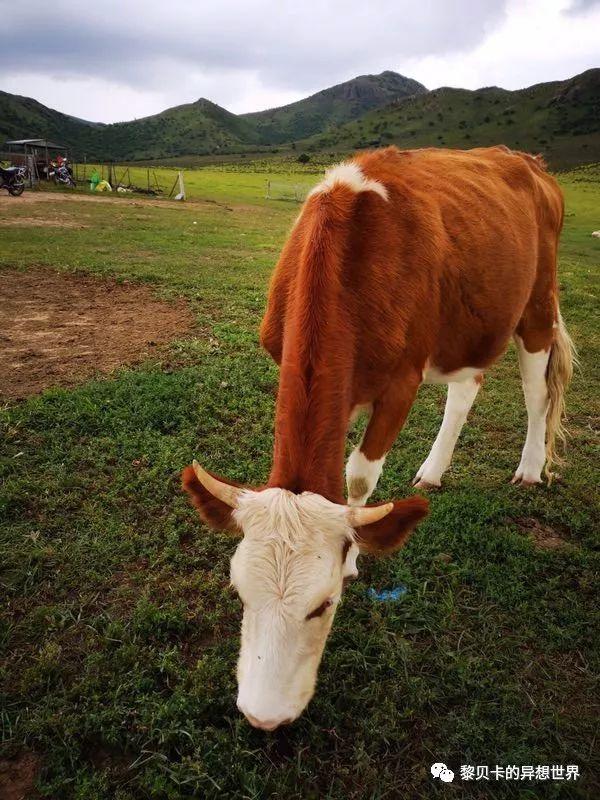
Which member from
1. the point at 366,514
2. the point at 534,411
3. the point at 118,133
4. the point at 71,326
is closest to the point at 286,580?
the point at 366,514

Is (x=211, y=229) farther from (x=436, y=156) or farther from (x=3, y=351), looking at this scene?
(x=436, y=156)

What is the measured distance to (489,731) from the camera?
2479mm

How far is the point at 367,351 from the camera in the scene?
2.65 m

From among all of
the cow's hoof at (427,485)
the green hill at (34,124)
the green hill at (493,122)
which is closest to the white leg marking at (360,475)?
the cow's hoof at (427,485)

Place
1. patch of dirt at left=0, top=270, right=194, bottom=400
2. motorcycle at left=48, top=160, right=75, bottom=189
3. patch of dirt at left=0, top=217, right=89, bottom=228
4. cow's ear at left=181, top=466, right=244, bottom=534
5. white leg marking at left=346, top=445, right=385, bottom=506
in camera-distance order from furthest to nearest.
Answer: motorcycle at left=48, top=160, right=75, bottom=189
patch of dirt at left=0, top=217, right=89, bottom=228
patch of dirt at left=0, top=270, right=194, bottom=400
white leg marking at left=346, top=445, right=385, bottom=506
cow's ear at left=181, top=466, right=244, bottom=534

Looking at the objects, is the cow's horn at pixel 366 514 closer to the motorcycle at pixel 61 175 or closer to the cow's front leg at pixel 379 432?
the cow's front leg at pixel 379 432

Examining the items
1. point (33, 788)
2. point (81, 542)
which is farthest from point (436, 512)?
point (33, 788)

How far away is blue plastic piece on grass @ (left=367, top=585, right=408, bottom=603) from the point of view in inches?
125

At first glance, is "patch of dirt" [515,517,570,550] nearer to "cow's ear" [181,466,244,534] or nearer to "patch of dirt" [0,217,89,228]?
"cow's ear" [181,466,244,534]

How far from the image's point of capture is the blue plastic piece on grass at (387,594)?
3185 mm

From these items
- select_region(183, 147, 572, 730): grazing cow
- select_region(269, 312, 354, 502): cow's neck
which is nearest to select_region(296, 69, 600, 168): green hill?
select_region(183, 147, 572, 730): grazing cow

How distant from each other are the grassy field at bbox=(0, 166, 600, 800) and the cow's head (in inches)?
25.4

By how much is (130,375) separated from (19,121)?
162798 millimetres

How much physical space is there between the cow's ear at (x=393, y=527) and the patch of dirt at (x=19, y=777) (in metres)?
1.79
